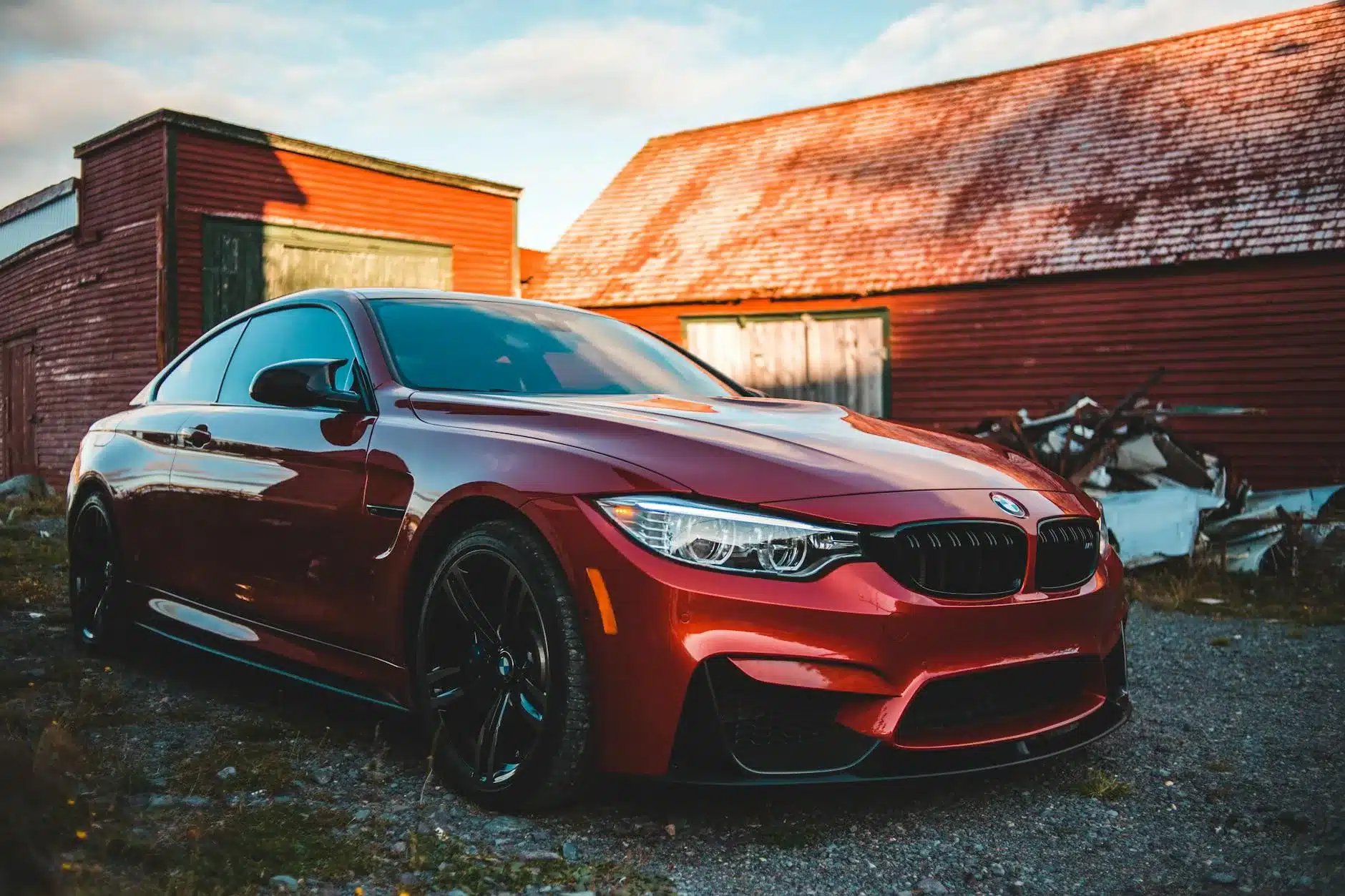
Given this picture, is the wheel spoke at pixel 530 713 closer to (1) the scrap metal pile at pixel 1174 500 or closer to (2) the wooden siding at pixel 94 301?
(1) the scrap metal pile at pixel 1174 500

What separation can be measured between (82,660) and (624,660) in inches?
130

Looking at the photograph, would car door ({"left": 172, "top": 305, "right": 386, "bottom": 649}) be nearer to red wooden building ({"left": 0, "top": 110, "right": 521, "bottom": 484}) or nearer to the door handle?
the door handle

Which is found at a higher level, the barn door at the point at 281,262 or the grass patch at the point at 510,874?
the barn door at the point at 281,262

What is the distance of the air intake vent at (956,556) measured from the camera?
109 inches

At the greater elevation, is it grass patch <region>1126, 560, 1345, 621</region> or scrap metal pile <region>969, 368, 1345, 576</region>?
scrap metal pile <region>969, 368, 1345, 576</region>

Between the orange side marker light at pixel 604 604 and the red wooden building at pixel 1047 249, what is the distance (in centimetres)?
1217

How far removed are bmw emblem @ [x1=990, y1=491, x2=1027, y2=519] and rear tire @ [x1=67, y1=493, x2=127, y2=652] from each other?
3635 millimetres

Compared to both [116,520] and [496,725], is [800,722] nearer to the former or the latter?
[496,725]

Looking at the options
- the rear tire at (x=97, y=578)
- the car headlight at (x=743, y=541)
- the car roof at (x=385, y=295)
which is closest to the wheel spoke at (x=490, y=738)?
the car headlight at (x=743, y=541)

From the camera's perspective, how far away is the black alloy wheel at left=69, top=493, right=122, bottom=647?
4895mm

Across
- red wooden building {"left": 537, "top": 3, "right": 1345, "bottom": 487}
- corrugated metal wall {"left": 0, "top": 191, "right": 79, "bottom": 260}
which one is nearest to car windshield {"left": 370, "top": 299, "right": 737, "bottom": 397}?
red wooden building {"left": 537, "top": 3, "right": 1345, "bottom": 487}

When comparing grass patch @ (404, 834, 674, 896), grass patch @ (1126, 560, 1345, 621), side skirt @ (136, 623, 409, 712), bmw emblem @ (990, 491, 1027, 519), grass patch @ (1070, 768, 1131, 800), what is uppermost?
bmw emblem @ (990, 491, 1027, 519)

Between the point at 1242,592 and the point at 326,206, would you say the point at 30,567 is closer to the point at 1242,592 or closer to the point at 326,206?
the point at 326,206

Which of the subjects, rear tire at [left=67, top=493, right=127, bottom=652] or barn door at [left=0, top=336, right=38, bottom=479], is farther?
barn door at [left=0, top=336, right=38, bottom=479]
